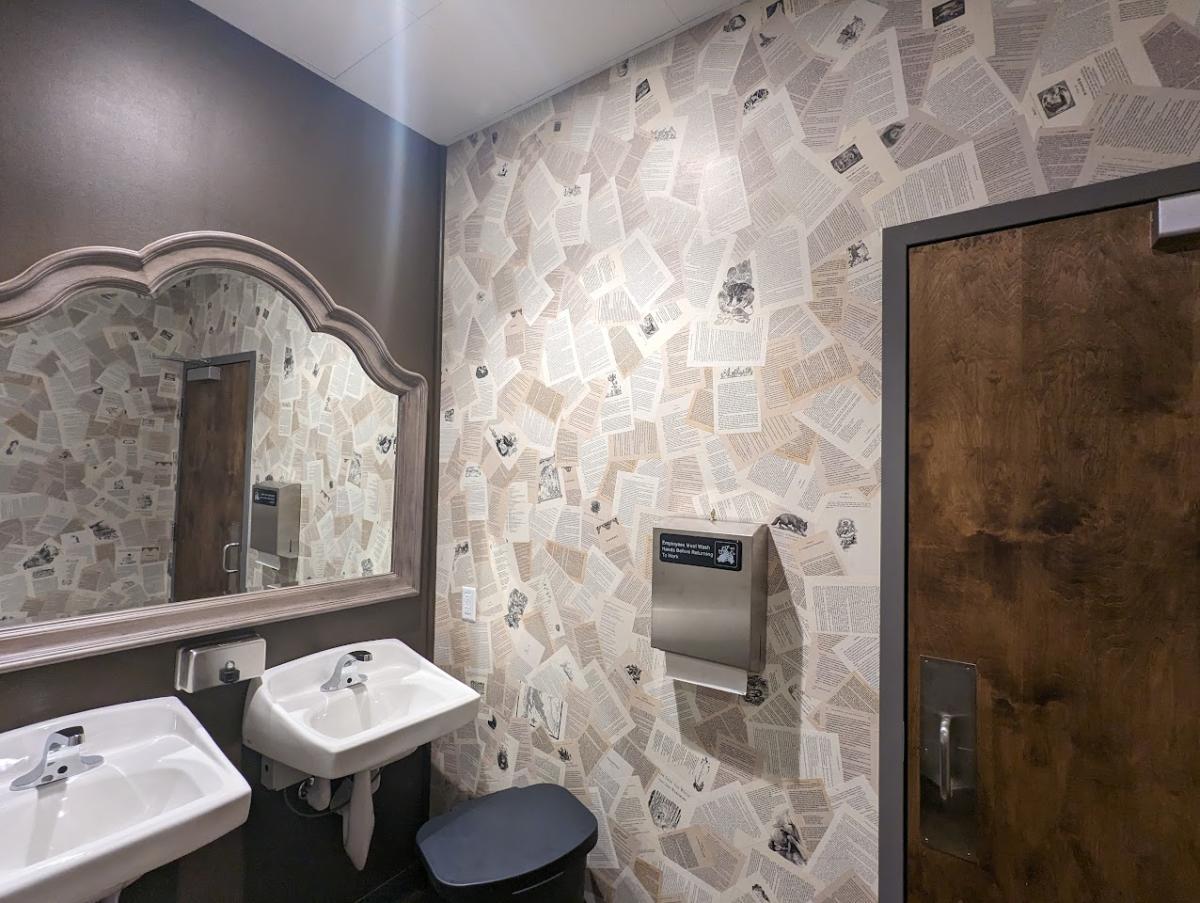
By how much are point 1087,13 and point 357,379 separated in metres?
1.95

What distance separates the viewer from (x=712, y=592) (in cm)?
138

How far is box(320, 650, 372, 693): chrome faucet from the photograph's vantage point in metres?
1.68

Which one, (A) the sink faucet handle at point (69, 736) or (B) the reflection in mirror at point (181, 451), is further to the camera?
(B) the reflection in mirror at point (181, 451)

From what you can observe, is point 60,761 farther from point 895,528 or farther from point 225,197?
point 895,528

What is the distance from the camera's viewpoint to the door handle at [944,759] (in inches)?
45.4

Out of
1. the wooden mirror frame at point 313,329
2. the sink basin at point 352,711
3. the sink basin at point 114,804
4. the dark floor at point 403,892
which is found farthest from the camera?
the dark floor at point 403,892

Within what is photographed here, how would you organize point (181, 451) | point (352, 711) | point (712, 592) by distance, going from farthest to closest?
point (352, 711), point (181, 451), point (712, 592)

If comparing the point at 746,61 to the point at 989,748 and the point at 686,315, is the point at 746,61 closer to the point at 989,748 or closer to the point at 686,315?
the point at 686,315

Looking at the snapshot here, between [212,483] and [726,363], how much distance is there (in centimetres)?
140

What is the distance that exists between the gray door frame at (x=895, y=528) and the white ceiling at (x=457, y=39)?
811 millimetres

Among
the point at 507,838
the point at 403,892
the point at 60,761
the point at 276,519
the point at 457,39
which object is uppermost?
the point at 457,39

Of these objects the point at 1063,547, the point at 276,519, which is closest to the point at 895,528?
the point at 1063,547

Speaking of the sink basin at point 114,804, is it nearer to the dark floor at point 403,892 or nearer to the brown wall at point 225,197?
the brown wall at point 225,197

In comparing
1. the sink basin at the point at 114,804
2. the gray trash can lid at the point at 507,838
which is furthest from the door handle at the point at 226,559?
the gray trash can lid at the point at 507,838
